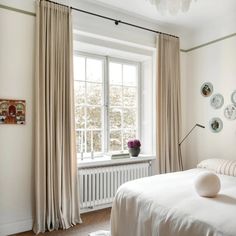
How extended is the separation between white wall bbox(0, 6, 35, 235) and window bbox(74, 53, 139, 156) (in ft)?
2.70

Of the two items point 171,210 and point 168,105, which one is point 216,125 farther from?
point 171,210

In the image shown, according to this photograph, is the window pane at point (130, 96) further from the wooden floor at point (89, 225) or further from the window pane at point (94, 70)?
the wooden floor at point (89, 225)

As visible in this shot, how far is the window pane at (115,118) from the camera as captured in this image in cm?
367

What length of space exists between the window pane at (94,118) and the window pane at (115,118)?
194mm

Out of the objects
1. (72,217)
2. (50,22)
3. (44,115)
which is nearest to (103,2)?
(50,22)

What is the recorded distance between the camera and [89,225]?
2.77 m

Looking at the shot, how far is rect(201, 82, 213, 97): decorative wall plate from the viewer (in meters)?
3.61

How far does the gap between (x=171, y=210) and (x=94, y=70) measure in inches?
96.6

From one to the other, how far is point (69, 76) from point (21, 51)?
1.95ft

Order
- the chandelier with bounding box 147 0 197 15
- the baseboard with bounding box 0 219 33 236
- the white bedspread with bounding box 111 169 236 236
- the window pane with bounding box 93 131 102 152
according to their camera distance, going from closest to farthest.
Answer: the white bedspread with bounding box 111 169 236 236, the chandelier with bounding box 147 0 197 15, the baseboard with bounding box 0 219 33 236, the window pane with bounding box 93 131 102 152

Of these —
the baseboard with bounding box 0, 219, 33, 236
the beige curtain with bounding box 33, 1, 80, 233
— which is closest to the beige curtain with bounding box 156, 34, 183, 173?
the beige curtain with bounding box 33, 1, 80, 233

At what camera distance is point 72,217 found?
2777 mm

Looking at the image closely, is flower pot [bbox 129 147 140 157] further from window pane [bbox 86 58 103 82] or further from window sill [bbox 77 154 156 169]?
window pane [bbox 86 58 103 82]

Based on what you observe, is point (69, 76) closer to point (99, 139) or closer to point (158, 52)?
point (99, 139)
